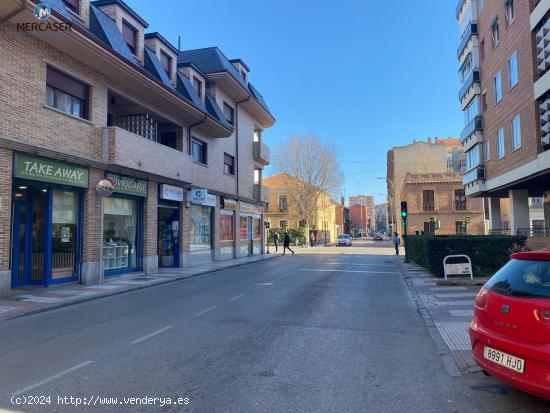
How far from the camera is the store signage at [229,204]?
81.6 ft

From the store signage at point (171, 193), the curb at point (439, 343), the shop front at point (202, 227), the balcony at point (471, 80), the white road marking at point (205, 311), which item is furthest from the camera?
the balcony at point (471, 80)

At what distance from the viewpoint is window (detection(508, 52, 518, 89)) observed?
18.9 metres

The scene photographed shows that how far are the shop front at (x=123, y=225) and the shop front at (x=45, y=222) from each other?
1589 millimetres

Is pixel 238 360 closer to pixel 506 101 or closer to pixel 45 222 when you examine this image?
pixel 45 222

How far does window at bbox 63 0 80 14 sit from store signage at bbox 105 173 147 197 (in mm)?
5191

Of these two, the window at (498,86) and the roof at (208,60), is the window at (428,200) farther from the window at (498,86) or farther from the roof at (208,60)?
Answer: the roof at (208,60)

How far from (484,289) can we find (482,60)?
24324 millimetres

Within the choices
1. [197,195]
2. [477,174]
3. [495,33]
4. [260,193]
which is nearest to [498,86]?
[495,33]

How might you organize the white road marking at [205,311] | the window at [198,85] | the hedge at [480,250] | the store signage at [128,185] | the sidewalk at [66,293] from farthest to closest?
the window at [198,85] < the store signage at [128,185] < the hedge at [480,250] < the sidewalk at [66,293] < the white road marking at [205,311]

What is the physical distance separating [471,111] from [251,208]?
1528cm

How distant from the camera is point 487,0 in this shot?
2319 centimetres

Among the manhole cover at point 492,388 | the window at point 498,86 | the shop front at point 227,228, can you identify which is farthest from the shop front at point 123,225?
the window at point 498,86

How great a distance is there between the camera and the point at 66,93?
13164mm

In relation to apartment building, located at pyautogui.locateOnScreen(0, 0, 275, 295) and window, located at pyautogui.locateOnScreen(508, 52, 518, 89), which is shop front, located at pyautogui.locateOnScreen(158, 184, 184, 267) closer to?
apartment building, located at pyautogui.locateOnScreen(0, 0, 275, 295)
